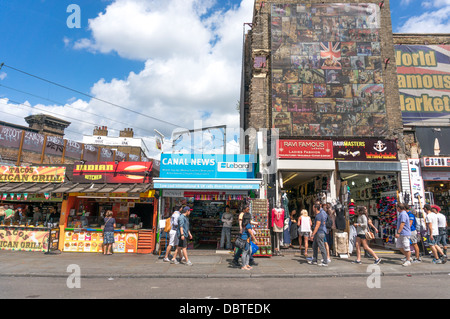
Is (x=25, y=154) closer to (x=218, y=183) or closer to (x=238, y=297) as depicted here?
(x=218, y=183)

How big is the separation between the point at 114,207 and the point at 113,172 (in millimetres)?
2009

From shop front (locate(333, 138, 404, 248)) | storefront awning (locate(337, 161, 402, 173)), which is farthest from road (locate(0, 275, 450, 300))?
storefront awning (locate(337, 161, 402, 173))

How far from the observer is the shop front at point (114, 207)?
39.7 ft

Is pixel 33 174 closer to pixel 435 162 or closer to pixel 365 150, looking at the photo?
pixel 365 150

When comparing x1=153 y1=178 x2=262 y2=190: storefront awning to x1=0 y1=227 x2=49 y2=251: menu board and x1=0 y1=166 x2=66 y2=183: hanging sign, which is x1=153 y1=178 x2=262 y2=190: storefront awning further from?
x1=0 y1=227 x2=49 y2=251: menu board

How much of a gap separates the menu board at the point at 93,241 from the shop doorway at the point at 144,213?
1.09 metres

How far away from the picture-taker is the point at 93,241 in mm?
12273

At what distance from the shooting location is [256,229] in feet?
36.4

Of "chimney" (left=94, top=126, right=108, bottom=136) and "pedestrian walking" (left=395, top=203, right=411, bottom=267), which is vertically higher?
"chimney" (left=94, top=126, right=108, bottom=136)

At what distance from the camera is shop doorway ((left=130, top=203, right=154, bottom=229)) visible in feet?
43.3

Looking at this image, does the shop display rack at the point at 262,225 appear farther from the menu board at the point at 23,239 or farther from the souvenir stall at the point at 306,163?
the menu board at the point at 23,239

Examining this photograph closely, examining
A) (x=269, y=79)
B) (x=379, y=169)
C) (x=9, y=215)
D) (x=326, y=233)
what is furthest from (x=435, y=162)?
(x=9, y=215)

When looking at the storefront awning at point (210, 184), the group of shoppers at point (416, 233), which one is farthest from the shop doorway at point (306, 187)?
the group of shoppers at point (416, 233)

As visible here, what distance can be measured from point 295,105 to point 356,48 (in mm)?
4750
